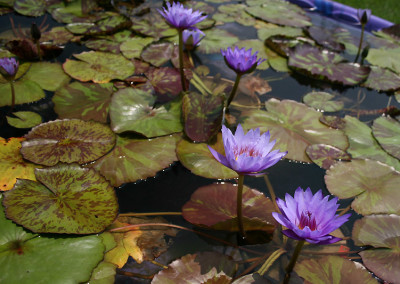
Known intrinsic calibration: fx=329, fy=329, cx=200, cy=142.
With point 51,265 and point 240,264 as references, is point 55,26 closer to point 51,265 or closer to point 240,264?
point 51,265

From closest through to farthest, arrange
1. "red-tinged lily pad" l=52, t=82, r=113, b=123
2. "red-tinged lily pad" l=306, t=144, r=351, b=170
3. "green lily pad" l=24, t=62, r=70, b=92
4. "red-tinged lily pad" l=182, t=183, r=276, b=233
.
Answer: "red-tinged lily pad" l=182, t=183, r=276, b=233
"red-tinged lily pad" l=306, t=144, r=351, b=170
"red-tinged lily pad" l=52, t=82, r=113, b=123
"green lily pad" l=24, t=62, r=70, b=92

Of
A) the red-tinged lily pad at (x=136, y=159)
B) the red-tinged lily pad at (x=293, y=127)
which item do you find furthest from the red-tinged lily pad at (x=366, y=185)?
the red-tinged lily pad at (x=136, y=159)

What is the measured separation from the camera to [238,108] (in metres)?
1.77

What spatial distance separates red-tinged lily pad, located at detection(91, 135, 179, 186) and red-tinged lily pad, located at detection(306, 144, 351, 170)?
2.03ft

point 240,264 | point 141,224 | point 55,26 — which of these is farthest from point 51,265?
point 55,26

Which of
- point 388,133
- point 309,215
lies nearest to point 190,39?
point 388,133

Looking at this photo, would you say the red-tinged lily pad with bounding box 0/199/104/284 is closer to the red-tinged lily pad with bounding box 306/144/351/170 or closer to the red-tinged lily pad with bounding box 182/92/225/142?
the red-tinged lily pad with bounding box 182/92/225/142

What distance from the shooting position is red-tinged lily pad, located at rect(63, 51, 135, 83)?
1.84 meters

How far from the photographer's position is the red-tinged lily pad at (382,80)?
6.55ft

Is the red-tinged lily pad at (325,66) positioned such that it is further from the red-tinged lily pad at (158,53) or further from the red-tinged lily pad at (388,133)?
the red-tinged lily pad at (158,53)

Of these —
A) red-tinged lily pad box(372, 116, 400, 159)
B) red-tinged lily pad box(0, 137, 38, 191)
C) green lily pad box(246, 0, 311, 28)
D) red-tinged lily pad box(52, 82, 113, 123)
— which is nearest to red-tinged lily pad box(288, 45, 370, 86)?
red-tinged lily pad box(372, 116, 400, 159)

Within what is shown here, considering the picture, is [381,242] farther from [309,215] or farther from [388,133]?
[388,133]

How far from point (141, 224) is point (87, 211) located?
0.63 ft

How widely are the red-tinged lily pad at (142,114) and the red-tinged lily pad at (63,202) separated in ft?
1.06
